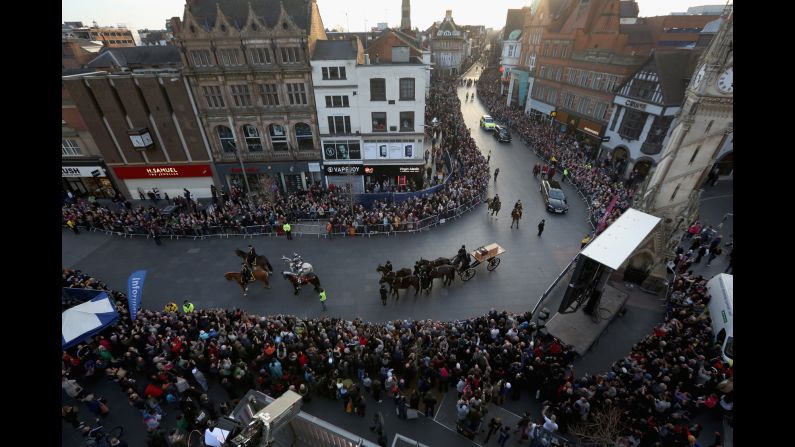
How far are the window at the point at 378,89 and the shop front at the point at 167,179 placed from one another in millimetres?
16455

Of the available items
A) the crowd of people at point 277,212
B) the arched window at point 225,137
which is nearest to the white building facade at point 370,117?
the crowd of people at point 277,212

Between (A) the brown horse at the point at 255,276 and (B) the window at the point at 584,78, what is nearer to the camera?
(A) the brown horse at the point at 255,276

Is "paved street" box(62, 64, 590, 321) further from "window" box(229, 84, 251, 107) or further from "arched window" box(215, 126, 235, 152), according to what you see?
"window" box(229, 84, 251, 107)

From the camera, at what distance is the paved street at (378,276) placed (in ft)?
43.5

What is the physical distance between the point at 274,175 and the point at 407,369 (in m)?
24.0

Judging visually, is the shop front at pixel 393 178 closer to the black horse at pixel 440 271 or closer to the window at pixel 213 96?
the window at pixel 213 96

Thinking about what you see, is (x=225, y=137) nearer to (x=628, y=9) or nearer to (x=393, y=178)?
(x=393, y=178)

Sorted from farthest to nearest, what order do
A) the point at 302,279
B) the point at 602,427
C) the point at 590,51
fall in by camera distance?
the point at 590,51, the point at 302,279, the point at 602,427

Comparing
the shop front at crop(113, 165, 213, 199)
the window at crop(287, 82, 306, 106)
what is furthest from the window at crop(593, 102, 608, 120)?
the shop front at crop(113, 165, 213, 199)

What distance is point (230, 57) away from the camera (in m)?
26.4

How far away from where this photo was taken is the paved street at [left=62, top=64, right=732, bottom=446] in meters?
13.3

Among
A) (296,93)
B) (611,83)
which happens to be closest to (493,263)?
(296,93)
